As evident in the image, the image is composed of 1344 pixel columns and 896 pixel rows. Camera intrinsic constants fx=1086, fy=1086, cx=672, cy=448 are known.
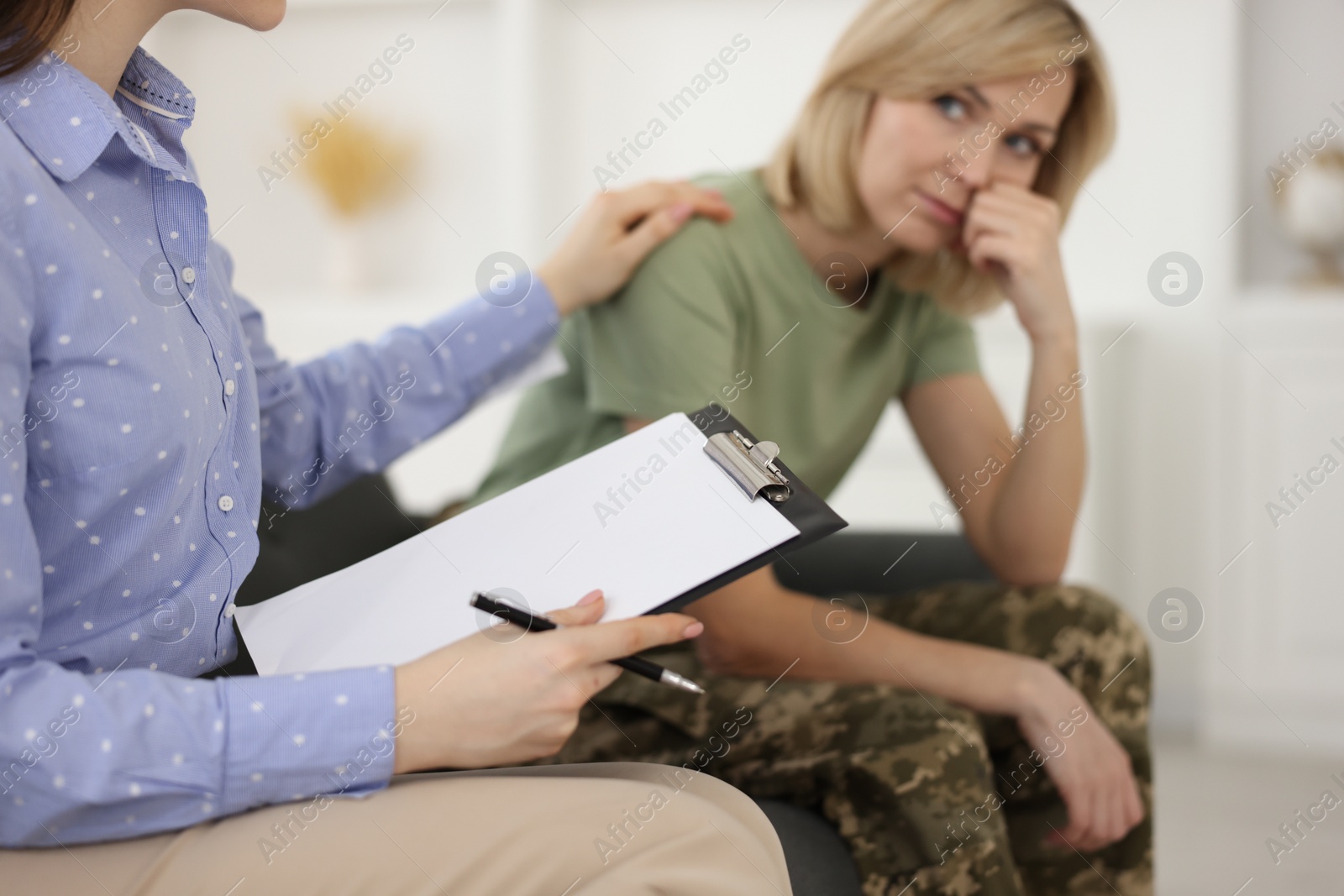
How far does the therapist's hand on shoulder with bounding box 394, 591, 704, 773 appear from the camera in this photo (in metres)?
0.57

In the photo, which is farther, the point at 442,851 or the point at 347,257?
the point at 347,257

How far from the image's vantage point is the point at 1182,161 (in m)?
2.14

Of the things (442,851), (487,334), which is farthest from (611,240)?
(442,851)

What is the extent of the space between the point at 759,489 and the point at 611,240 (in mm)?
471

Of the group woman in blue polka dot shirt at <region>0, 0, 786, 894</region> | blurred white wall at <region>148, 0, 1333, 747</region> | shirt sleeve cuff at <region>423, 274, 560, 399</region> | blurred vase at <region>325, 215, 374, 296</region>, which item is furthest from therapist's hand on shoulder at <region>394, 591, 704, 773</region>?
blurred vase at <region>325, 215, 374, 296</region>

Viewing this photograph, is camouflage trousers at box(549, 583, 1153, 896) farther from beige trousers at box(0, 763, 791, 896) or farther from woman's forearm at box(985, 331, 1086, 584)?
beige trousers at box(0, 763, 791, 896)

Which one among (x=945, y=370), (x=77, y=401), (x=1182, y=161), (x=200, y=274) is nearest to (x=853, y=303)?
(x=945, y=370)

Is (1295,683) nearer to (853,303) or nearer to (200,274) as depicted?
(853,303)

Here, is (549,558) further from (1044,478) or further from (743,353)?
(1044,478)

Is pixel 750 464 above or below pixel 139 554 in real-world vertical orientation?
above

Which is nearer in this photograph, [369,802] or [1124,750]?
[369,802]

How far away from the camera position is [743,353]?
43.8 inches

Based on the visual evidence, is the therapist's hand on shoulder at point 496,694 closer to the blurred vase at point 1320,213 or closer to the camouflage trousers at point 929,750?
the camouflage trousers at point 929,750

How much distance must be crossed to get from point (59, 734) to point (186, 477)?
0.56 ft
